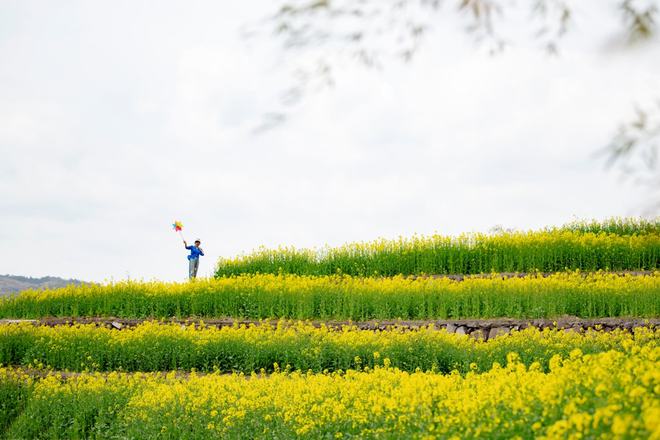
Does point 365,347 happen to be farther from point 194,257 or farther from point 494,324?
point 194,257

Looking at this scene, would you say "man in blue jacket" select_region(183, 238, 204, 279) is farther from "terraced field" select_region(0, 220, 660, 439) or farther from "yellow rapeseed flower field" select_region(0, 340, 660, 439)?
"yellow rapeseed flower field" select_region(0, 340, 660, 439)

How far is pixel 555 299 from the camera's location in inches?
534

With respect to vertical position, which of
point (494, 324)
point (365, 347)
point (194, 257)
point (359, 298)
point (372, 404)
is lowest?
point (372, 404)

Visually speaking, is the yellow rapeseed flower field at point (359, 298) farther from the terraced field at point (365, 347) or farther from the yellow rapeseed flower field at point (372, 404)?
the yellow rapeseed flower field at point (372, 404)

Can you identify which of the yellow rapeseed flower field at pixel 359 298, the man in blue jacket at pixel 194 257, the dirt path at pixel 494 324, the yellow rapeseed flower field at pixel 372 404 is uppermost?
the man in blue jacket at pixel 194 257

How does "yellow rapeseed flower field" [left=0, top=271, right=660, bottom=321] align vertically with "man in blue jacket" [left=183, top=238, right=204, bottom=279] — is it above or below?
below

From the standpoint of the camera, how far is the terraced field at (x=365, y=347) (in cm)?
592

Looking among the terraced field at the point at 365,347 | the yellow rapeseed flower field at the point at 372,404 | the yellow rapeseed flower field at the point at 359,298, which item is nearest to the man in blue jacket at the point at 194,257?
the terraced field at the point at 365,347

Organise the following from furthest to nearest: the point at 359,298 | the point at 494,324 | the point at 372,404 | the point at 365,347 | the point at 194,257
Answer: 1. the point at 194,257
2. the point at 359,298
3. the point at 494,324
4. the point at 365,347
5. the point at 372,404

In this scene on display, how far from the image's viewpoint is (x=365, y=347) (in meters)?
11.1

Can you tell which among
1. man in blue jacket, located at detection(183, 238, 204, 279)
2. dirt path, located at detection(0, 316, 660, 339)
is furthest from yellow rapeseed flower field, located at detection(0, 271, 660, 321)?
man in blue jacket, located at detection(183, 238, 204, 279)

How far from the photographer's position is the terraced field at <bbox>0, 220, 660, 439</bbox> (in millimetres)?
5922

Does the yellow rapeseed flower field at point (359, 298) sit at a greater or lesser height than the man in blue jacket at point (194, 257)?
lesser

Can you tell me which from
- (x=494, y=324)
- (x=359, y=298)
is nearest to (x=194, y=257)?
(x=359, y=298)
